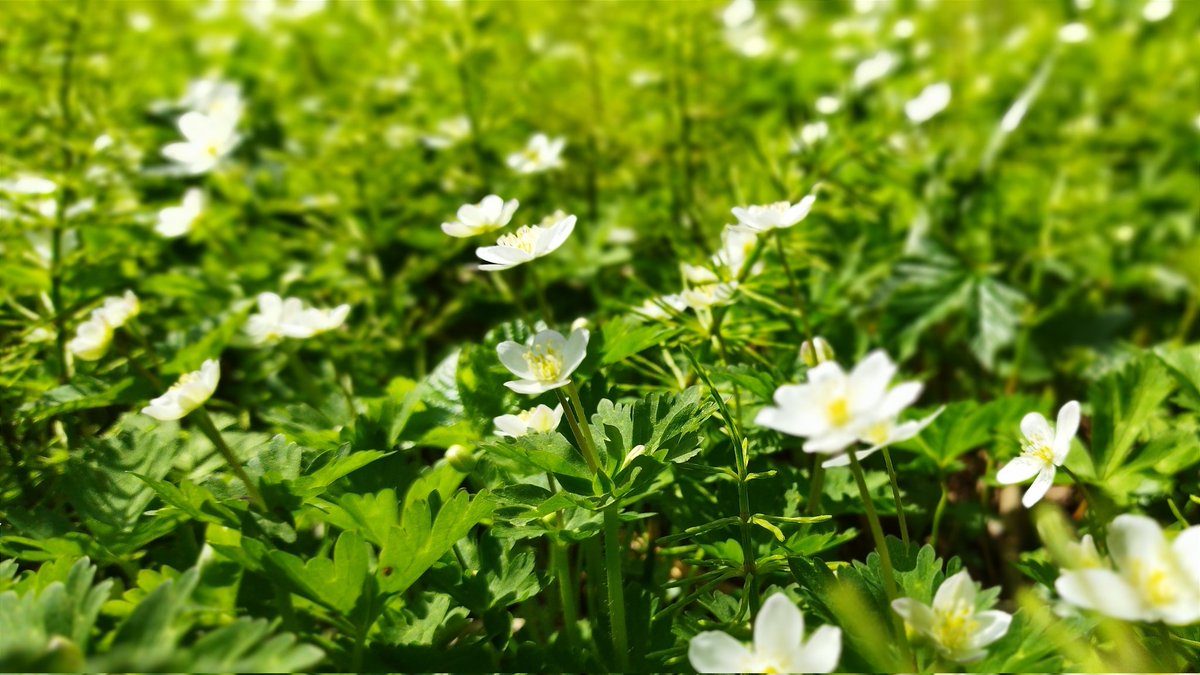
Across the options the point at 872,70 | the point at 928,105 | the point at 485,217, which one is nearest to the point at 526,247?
the point at 485,217

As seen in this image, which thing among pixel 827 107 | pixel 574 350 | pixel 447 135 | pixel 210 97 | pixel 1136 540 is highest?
pixel 210 97

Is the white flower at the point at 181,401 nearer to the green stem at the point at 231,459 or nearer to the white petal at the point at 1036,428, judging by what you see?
the green stem at the point at 231,459

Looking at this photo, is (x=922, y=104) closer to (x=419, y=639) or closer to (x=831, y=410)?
(x=831, y=410)

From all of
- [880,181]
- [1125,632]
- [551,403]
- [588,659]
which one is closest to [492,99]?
[880,181]

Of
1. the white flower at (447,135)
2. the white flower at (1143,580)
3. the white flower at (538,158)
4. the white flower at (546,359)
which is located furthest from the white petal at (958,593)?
the white flower at (447,135)

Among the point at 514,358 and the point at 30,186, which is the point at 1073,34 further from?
the point at 30,186

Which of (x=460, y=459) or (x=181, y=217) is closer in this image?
(x=460, y=459)

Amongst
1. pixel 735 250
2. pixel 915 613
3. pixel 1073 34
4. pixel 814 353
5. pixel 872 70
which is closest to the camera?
pixel 915 613
